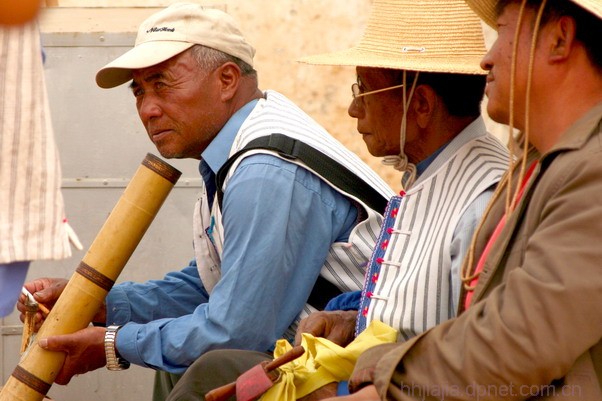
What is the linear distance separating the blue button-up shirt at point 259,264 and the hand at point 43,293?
435 millimetres

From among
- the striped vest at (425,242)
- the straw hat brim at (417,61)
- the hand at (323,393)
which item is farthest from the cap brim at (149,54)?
→ the hand at (323,393)

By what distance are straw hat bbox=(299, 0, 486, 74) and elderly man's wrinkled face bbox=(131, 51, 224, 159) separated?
25.7 inches

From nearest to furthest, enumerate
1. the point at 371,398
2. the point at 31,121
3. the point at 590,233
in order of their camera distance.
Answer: the point at 31,121 < the point at 590,233 < the point at 371,398

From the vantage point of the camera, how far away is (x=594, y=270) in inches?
85.1

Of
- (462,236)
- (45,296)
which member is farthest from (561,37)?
(45,296)

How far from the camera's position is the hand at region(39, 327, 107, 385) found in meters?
3.63

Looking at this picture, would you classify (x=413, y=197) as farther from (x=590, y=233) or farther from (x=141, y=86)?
(x=141, y=86)

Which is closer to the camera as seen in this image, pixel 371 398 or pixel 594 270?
pixel 594 270

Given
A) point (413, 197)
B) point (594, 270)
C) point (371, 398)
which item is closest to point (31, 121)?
point (371, 398)

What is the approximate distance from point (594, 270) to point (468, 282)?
44 centimetres

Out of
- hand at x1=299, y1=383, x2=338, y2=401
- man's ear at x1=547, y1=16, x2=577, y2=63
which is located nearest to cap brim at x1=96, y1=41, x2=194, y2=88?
hand at x1=299, y1=383, x2=338, y2=401

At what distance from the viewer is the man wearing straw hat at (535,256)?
7.13 ft

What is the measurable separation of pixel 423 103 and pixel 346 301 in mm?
663

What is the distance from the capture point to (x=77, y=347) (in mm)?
3652
